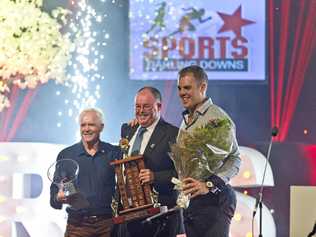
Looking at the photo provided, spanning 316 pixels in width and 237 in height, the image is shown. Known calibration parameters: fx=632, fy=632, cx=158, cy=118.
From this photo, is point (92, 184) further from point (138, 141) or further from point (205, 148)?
point (205, 148)

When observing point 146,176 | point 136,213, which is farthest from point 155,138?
point 136,213

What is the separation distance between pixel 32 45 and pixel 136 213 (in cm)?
217

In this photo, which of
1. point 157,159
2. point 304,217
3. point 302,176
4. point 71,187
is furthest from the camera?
point 302,176

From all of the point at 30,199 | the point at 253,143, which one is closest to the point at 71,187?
the point at 30,199

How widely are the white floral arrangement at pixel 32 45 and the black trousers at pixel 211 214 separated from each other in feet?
7.56

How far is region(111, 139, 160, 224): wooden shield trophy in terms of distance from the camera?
123 inches

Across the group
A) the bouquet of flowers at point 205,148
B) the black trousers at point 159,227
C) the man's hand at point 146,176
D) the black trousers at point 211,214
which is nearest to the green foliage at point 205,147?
the bouquet of flowers at point 205,148

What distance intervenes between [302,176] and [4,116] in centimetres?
230

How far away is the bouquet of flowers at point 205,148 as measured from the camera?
2762 millimetres

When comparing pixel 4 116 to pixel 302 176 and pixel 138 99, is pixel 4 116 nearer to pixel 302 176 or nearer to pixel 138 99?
pixel 138 99

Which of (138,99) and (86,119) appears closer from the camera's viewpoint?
(138,99)

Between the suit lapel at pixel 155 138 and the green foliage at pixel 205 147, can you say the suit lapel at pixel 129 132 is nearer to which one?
the suit lapel at pixel 155 138

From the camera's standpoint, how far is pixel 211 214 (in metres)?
2.83

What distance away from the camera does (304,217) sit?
4359 millimetres
